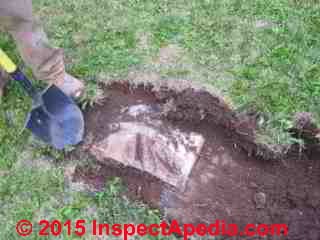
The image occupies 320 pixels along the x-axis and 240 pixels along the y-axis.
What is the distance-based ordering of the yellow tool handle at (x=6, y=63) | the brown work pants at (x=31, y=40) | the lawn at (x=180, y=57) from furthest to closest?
the lawn at (x=180, y=57) → the brown work pants at (x=31, y=40) → the yellow tool handle at (x=6, y=63)

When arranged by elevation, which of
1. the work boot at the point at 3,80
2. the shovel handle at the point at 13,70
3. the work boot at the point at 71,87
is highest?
the shovel handle at the point at 13,70

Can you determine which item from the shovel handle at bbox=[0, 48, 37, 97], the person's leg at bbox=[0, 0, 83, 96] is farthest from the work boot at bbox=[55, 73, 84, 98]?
the shovel handle at bbox=[0, 48, 37, 97]

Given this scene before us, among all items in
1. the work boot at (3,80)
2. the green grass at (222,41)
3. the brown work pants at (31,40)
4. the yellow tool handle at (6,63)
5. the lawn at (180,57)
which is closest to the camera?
the yellow tool handle at (6,63)

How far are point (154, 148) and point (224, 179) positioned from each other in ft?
1.68

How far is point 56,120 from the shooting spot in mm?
2719

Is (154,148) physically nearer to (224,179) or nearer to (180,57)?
(224,179)

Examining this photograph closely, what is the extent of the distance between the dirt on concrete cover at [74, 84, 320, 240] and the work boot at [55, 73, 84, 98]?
9.2 inches

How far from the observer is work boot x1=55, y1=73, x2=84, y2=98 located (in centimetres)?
292

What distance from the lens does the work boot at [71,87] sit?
292 centimetres

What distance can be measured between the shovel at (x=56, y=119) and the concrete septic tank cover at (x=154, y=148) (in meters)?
0.19

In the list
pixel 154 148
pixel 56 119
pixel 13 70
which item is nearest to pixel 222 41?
pixel 154 148

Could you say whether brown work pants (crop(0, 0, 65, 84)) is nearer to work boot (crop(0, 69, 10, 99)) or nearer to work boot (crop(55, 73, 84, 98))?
work boot (crop(55, 73, 84, 98))

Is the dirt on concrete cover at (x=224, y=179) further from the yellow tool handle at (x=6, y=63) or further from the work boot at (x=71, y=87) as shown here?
the yellow tool handle at (x=6, y=63)

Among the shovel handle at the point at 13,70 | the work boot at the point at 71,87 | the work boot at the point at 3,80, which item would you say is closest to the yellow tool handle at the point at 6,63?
the shovel handle at the point at 13,70
